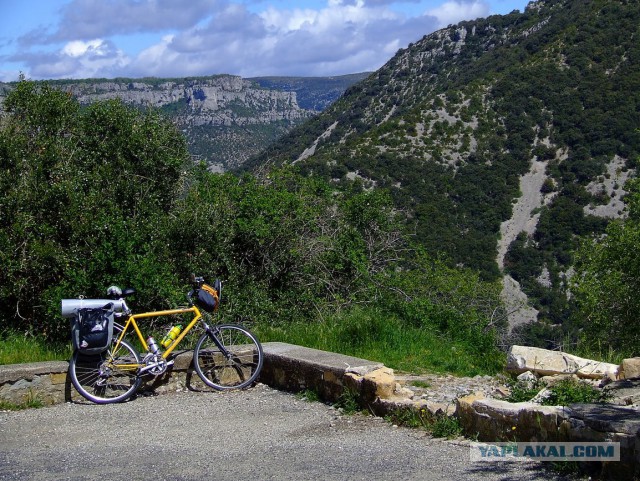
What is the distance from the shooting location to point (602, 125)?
4522 cm

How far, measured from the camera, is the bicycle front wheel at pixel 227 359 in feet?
21.6

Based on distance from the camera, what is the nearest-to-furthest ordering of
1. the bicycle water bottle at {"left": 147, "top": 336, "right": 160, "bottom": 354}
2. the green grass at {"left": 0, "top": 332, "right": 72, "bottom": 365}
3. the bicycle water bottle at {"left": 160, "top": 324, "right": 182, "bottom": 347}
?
the bicycle water bottle at {"left": 147, "top": 336, "right": 160, "bottom": 354} → the bicycle water bottle at {"left": 160, "top": 324, "right": 182, "bottom": 347} → the green grass at {"left": 0, "top": 332, "right": 72, "bottom": 365}

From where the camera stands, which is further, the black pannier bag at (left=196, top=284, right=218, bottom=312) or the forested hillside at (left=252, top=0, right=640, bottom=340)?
the forested hillside at (left=252, top=0, right=640, bottom=340)

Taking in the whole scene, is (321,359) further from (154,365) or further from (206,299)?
(154,365)

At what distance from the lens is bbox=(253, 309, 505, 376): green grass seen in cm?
718

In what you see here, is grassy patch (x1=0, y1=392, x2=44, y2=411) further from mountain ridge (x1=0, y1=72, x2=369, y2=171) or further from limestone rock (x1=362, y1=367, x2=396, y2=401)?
mountain ridge (x1=0, y1=72, x2=369, y2=171)

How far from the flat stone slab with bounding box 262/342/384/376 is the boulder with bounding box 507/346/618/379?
4.84 ft

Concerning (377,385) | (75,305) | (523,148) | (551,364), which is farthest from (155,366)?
(523,148)

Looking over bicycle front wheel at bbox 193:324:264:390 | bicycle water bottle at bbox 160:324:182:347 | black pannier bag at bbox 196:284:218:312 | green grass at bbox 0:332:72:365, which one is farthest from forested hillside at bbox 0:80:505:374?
bicycle water bottle at bbox 160:324:182:347

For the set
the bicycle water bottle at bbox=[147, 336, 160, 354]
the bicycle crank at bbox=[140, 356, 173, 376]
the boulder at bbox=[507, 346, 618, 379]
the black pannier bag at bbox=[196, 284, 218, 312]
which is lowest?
the boulder at bbox=[507, 346, 618, 379]

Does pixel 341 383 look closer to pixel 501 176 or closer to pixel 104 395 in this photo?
pixel 104 395

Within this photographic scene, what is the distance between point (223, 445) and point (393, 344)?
3.04 m

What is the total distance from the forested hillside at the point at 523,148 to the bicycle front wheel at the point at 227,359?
79.4 ft

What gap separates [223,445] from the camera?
4.98 metres
